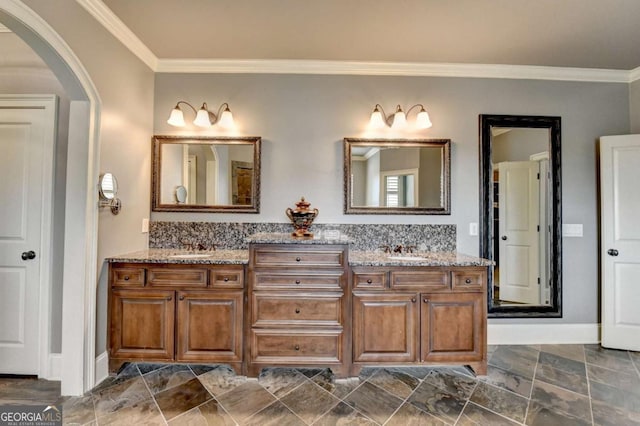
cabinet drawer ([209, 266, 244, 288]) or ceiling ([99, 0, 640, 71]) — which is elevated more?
ceiling ([99, 0, 640, 71])

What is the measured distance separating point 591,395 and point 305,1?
3.39m

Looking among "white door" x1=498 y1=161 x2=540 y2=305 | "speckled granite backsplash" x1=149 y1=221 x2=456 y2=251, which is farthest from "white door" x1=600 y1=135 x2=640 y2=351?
"speckled granite backsplash" x1=149 y1=221 x2=456 y2=251

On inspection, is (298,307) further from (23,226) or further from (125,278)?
(23,226)

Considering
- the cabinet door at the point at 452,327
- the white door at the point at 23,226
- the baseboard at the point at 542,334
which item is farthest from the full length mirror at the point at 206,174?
the baseboard at the point at 542,334

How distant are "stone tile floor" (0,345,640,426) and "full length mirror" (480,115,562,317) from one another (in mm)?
613

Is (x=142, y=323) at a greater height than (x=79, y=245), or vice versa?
(x=79, y=245)

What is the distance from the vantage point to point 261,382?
6.93 feet

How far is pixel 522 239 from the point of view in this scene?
284cm

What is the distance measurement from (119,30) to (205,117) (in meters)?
0.87

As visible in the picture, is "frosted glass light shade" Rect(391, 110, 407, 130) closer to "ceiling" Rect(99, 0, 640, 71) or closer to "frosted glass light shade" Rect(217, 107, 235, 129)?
"ceiling" Rect(99, 0, 640, 71)

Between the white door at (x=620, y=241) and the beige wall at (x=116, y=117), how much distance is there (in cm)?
439

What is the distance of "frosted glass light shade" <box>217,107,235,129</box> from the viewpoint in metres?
2.76

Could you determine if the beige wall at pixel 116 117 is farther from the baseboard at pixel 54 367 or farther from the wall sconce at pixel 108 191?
the baseboard at pixel 54 367

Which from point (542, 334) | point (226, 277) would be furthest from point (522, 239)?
point (226, 277)
